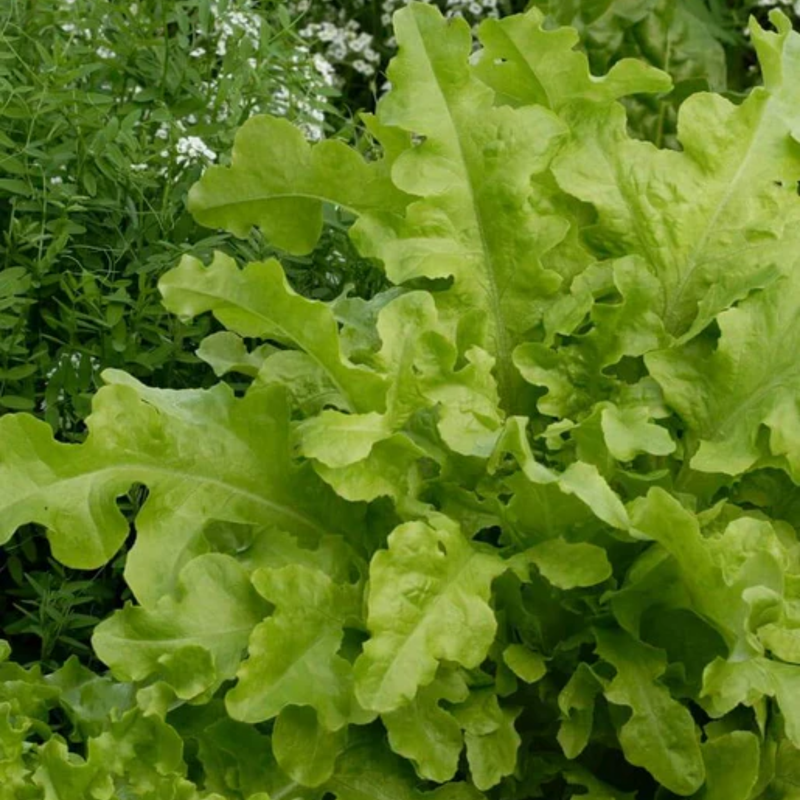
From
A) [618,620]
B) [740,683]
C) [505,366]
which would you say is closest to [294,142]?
[505,366]

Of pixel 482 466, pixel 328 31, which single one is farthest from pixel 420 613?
pixel 328 31

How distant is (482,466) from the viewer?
180 cm

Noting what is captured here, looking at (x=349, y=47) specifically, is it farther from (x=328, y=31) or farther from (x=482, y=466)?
(x=482, y=466)

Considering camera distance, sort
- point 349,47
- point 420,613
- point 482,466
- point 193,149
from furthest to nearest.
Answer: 1. point 349,47
2. point 193,149
3. point 482,466
4. point 420,613

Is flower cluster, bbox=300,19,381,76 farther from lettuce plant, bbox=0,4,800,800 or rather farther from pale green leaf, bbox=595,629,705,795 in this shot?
→ pale green leaf, bbox=595,629,705,795

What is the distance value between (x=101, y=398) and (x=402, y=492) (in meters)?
0.33

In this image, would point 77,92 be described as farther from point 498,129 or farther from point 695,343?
point 695,343

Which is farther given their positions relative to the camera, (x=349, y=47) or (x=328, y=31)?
(x=349, y=47)

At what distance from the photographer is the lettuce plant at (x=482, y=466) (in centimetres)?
164

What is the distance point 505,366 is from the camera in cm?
194

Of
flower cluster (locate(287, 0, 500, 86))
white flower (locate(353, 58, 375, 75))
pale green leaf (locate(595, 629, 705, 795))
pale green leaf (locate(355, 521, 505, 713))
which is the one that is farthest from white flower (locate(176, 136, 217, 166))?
white flower (locate(353, 58, 375, 75))

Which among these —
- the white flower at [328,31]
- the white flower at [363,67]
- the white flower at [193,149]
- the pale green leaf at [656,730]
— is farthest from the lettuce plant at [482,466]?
the white flower at [363,67]

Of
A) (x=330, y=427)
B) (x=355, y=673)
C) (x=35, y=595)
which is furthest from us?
(x=35, y=595)

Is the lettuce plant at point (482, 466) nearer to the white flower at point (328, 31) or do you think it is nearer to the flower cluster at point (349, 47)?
the white flower at point (328, 31)
